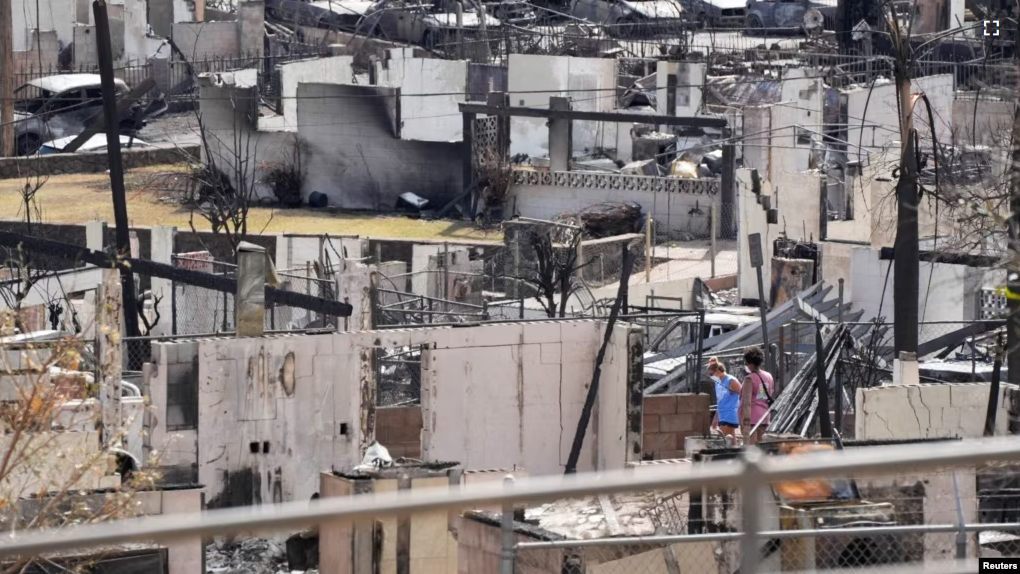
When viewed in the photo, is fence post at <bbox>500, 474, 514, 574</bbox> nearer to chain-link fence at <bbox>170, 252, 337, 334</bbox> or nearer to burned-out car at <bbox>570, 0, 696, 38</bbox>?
chain-link fence at <bbox>170, 252, 337, 334</bbox>

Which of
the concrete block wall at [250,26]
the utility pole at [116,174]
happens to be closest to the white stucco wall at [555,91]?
the concrete block wall at [250,26]

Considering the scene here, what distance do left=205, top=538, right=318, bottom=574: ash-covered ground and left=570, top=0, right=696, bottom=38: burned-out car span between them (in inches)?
1473

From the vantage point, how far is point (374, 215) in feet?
111

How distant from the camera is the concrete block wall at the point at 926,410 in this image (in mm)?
12773

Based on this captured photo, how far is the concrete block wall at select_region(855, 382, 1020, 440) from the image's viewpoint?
1277cm

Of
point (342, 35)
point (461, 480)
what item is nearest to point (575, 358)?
point (461, 480)

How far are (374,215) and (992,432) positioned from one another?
883 inches

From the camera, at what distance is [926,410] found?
13.0 meters

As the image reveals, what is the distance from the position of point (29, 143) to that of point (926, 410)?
101 feet

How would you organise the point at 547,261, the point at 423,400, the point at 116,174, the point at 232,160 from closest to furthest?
the point at 423,400 → the point at 116,174 → the point at 547,261 → the point at 232,160

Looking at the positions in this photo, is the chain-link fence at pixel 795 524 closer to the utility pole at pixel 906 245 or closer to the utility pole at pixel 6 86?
the utility pole at pixel 906 245

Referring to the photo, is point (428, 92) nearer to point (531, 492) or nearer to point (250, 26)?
point (250, 26)

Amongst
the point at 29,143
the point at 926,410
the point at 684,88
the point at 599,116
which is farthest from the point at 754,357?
the point at 29,143

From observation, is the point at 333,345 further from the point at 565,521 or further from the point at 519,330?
the point at 565,521
